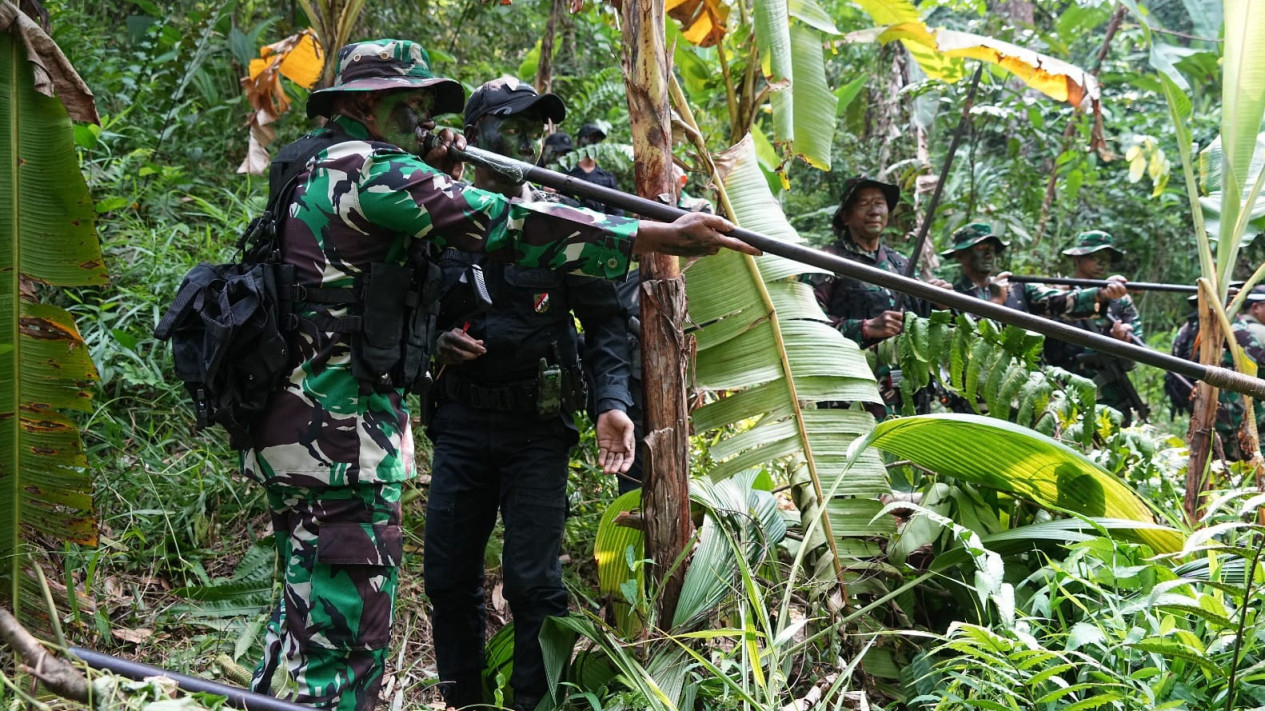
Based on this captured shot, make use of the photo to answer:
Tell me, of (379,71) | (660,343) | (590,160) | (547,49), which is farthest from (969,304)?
(590,160)

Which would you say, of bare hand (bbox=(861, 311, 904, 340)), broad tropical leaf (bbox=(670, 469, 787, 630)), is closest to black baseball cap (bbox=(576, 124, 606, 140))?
bare hand (bbox=(861, 311, 904, 340))

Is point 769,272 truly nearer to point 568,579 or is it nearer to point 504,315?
point 504,315

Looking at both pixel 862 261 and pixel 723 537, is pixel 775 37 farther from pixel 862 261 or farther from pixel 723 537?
pixel 862 261

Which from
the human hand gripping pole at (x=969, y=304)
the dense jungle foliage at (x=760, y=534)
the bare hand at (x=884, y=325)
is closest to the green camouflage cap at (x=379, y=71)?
the human hand gripping pole at (x=969, y=304)

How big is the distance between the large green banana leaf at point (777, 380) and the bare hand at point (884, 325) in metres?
1.76

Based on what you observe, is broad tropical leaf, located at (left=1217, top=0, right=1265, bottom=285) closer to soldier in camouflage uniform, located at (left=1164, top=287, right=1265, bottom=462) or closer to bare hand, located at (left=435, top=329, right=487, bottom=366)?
bare hand, located at (left=435, top=329, right=487, bottom=366)

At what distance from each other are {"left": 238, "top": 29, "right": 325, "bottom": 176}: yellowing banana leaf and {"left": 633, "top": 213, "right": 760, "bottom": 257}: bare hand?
2941 mm

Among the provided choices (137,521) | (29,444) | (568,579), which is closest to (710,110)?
(568,579)

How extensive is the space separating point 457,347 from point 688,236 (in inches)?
36.8

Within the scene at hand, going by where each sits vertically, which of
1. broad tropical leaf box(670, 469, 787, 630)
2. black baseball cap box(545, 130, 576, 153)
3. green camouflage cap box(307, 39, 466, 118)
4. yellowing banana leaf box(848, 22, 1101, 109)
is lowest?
broad tropical leaf box(670, 469, 787, 630)

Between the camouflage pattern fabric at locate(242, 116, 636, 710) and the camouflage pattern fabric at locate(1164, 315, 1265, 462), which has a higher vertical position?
the camouflage pattern fabric at locate(242, 116, 636, 710)

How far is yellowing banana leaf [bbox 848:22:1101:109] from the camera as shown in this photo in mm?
4871

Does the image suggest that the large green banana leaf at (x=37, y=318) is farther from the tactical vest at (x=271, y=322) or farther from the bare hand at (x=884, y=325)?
the bare hand at (x=884, y=325)

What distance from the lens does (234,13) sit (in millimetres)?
7309
